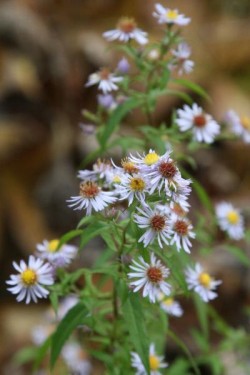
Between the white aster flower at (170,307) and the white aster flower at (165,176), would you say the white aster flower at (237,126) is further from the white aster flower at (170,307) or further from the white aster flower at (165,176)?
the white aster flower at (165,176)

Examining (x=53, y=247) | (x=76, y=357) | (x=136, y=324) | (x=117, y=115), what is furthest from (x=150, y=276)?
(x=76, y=357)

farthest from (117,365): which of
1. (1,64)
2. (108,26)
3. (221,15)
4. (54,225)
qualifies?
(221,15)

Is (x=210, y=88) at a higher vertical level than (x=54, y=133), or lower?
higher

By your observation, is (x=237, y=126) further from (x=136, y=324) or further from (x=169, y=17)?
(x=136, y=324)

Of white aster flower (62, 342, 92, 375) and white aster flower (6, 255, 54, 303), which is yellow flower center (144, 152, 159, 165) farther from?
white aster flower (62, 342, 92, 375)

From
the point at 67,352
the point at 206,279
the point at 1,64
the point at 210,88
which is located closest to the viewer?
the point at 206,279

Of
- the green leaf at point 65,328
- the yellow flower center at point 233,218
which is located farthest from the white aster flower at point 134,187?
the yellow flower center at point 233,218

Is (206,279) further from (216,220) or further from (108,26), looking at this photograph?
(108,26)
